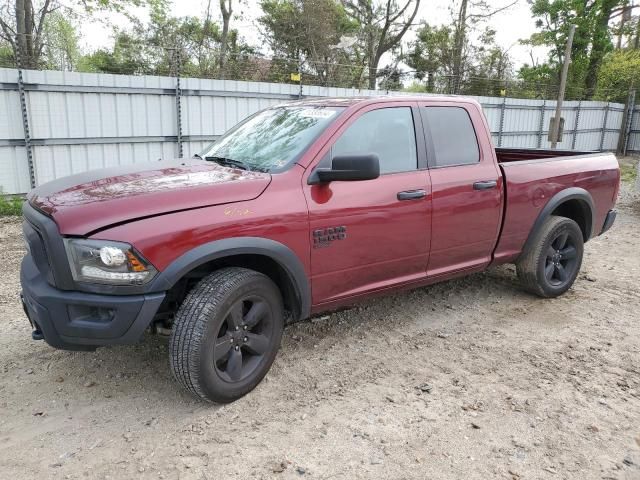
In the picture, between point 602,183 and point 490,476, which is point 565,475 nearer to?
point 490,476

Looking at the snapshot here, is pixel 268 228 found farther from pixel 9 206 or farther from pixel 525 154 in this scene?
pixel 9 206

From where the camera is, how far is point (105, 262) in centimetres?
273

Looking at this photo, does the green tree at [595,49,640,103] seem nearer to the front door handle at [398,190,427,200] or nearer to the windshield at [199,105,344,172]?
the front door handle at [398,190,427,200]

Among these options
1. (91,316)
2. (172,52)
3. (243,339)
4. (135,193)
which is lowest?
(243,339)

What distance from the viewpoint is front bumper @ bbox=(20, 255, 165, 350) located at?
2.80 metres

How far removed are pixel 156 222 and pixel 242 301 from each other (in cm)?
69

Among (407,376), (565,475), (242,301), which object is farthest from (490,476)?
(242,301)

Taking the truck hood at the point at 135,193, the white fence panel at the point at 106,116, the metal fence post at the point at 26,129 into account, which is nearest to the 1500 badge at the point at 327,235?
the truck hood at the point at 135,193

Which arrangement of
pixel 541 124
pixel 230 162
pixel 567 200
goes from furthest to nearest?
pixel 541 124 → pixel 567 200 → pixel 230 162

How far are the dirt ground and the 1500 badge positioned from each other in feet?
2.98

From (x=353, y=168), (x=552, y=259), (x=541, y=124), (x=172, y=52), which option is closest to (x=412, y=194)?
(x=353, y=168)

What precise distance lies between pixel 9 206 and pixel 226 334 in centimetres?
712

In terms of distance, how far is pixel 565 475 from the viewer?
2.66m

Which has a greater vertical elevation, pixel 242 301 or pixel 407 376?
pixel 242 301
